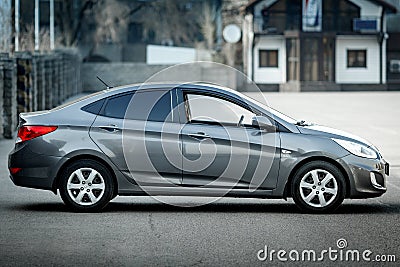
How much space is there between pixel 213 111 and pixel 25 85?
44.5 feet

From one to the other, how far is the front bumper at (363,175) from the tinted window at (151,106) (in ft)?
6.53

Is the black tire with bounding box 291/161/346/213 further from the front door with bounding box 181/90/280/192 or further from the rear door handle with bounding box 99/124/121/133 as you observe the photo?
the rear door handle with bounding box 99/124/121/133

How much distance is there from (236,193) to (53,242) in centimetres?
261

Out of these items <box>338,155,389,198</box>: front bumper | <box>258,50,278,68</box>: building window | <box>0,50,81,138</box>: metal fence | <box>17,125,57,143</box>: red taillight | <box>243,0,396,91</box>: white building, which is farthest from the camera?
<box>258,50,278,68</box>: building window

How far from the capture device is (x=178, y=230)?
33.7 ft

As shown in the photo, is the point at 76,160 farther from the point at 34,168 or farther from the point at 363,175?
the point at 363,175

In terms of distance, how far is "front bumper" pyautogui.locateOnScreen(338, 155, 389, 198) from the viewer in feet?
37.4

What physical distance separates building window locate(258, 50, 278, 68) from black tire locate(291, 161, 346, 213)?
5806 cm

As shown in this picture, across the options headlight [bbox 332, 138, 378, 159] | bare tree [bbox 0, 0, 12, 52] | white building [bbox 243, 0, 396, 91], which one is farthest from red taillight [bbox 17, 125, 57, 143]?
white building [bbox 243, 0, 396, 91]

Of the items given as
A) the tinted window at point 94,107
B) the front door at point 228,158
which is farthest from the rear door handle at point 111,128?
the front door at point 228,158

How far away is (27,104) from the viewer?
25.5m

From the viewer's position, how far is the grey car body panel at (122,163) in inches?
446

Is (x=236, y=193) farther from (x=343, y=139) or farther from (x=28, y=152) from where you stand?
(x=28, y=152)

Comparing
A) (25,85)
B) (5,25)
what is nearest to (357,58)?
(5,25)
